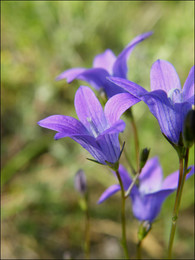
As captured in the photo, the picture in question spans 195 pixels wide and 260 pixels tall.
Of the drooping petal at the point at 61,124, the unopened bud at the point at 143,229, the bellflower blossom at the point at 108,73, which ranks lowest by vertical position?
the unopened bud at the point at 143,229

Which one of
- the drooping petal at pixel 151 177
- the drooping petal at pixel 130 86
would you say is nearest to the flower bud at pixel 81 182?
the drooping petal at pixel 151 177

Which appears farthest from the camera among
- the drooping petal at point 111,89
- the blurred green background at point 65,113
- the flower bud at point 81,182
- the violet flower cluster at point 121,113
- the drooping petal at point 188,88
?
the blurred green background at point 65,113

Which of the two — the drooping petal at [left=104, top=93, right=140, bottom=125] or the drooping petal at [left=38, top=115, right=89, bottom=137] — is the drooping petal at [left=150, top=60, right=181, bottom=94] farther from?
the drooping petal at [left=38, top=115, right=89, bottom=137]

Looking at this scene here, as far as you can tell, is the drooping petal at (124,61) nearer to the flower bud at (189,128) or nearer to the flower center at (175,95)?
the flower center at (175,95)

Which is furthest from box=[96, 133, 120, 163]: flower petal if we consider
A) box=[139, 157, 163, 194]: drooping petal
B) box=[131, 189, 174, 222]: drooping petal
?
box=[139, 157, 163, 194]: drooping petal

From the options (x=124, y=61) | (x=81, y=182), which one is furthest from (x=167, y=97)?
(x=81, y=182)

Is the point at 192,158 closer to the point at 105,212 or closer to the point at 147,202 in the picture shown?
the point at 105,212

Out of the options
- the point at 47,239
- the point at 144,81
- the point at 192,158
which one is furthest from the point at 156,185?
the point at 144,81

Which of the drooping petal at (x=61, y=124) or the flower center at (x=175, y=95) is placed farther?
the flower center at (x=175, y=95)

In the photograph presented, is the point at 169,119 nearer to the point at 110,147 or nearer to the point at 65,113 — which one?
the point at 110,147
